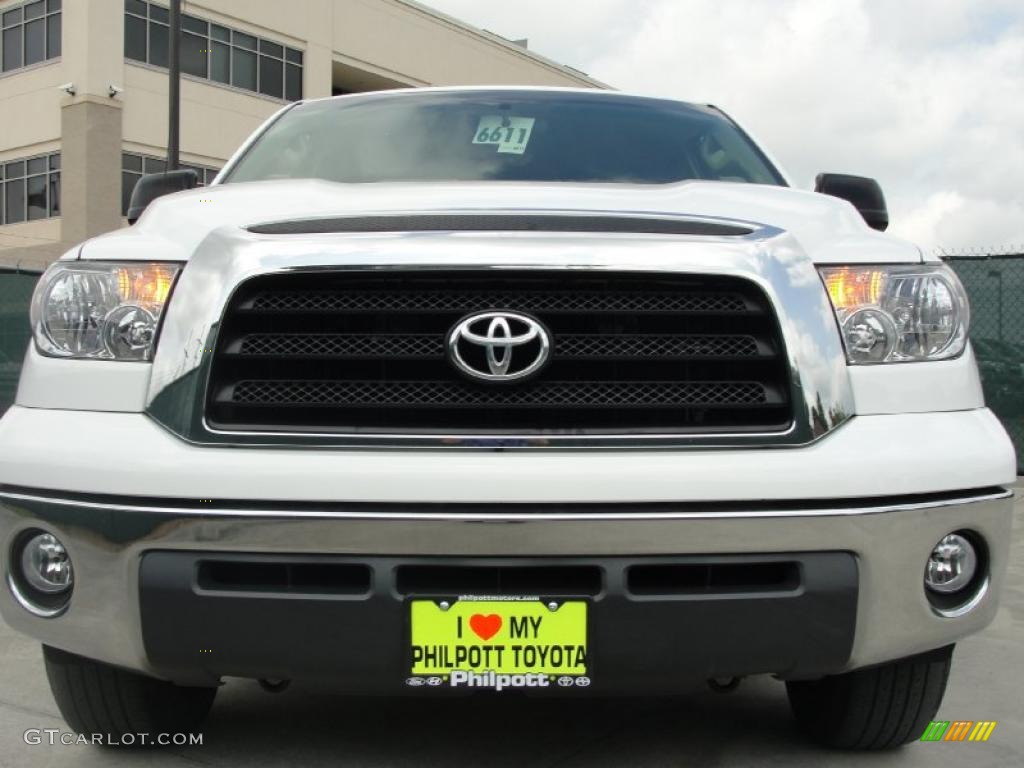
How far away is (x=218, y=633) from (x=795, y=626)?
3.89ft

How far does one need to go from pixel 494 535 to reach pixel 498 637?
0.23 m

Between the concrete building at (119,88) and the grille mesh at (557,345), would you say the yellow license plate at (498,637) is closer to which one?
the grille mesh at (557,345)

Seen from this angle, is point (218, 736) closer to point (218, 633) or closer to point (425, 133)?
point (218, 633)

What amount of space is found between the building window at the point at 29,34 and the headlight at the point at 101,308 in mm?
28683

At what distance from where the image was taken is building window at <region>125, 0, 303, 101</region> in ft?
93.3

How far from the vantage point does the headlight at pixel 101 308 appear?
249cm

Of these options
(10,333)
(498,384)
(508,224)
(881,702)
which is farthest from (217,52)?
(881,702)

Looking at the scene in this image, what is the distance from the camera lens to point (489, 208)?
8.54 feet

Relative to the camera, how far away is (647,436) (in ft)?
7.62

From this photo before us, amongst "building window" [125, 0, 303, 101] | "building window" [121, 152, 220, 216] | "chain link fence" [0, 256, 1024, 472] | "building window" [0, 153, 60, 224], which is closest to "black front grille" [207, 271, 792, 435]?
"chain link fence" [0, 256, 1024, 472]

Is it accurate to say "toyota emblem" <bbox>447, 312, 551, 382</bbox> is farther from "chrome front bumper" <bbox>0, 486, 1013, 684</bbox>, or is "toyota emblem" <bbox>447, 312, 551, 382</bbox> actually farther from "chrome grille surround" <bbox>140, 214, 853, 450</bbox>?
"chrome front bumper" <bbox>0, 486, 1013, 684</bbox>

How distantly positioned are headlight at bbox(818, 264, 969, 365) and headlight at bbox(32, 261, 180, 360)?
1515 mm

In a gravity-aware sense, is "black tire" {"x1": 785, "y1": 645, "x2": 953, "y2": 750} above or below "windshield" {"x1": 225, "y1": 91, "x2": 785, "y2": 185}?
below

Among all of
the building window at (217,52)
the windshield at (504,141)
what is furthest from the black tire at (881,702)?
the building window at (217,52)
